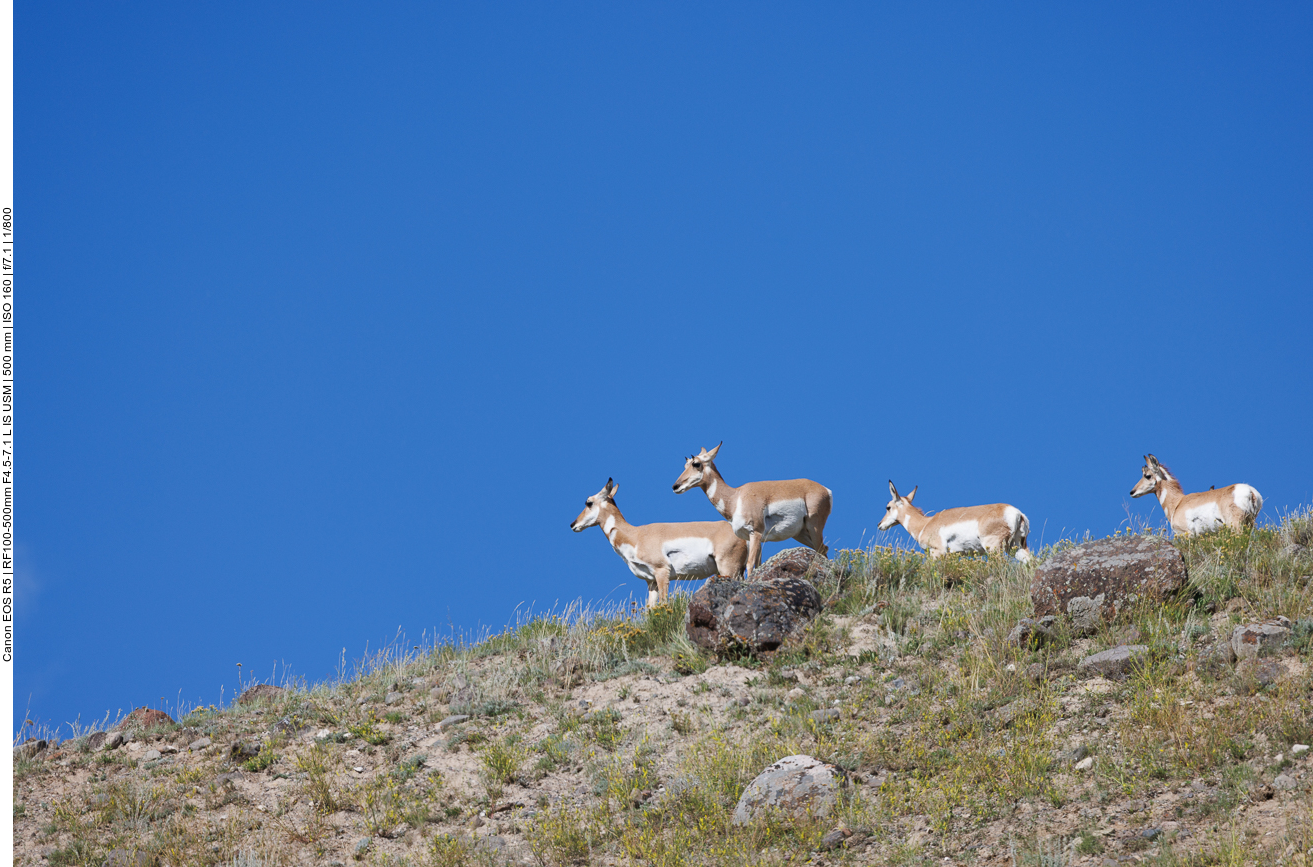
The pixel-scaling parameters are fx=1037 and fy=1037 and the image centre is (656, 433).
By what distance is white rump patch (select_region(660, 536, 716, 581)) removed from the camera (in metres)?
19.5

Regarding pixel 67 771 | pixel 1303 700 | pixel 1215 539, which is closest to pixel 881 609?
pixel 1215 539

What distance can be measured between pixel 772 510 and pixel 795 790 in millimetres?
9975

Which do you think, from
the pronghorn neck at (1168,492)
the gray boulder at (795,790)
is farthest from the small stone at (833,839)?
the pronghorn neck at (1168,492)

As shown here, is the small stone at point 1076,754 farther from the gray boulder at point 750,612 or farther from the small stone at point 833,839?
the gray boulder at point 750,612

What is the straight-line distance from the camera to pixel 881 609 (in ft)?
50.6

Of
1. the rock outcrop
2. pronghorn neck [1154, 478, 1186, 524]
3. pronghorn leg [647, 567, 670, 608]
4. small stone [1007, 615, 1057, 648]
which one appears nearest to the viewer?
small stone [1007, 615, 1057, 648]

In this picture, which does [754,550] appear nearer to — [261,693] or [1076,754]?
[261,693]

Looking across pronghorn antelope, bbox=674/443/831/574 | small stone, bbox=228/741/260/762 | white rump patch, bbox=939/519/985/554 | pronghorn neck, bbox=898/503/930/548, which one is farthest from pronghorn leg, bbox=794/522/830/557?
small stone, bbox=228/741/260/762

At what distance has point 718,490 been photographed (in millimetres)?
20688

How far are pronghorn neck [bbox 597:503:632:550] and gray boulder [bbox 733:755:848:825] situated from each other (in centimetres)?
1064

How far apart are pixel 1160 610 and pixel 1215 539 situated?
139 inches

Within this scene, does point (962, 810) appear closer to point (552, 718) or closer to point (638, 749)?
point (638, 749)

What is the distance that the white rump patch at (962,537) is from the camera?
66.7ft

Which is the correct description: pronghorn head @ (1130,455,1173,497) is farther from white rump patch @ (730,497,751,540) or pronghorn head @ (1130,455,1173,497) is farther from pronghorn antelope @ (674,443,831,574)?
white rump patch @ (730,497,751,540)
